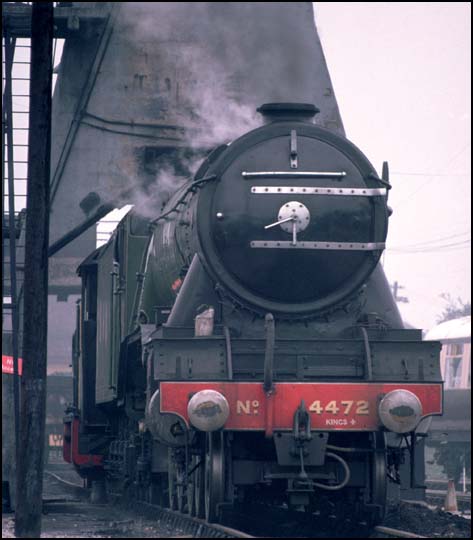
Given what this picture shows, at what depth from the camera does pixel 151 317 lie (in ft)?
41.1

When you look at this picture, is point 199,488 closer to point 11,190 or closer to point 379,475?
point 379,475

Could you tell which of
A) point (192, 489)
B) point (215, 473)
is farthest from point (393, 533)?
point (192, 489)

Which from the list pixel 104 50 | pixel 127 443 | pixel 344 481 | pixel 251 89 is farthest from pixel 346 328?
pixel 104 50

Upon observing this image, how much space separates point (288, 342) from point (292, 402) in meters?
0.65

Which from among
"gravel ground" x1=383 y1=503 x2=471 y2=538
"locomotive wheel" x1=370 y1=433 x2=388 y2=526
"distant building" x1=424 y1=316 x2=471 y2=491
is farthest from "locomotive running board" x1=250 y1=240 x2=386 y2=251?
"distant building" x1=424 y1=316 x2=471 y2=491

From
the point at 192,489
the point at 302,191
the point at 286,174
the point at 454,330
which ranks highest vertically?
the point at 286,174

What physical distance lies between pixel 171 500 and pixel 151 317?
6.31 feet

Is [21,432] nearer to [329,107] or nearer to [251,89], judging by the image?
[251,89]

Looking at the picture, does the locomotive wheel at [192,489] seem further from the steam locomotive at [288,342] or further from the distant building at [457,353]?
the distant building at [457,353]

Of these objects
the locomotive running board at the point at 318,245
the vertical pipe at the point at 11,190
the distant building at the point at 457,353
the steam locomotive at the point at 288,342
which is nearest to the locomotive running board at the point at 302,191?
the steam locomotive at the point at 288,342

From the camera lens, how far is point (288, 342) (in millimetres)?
10539

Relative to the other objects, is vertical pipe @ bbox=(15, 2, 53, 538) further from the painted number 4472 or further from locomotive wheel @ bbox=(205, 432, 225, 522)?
the painted number 4472

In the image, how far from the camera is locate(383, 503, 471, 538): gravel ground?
11.3 metres

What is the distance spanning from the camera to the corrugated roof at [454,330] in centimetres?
2933
